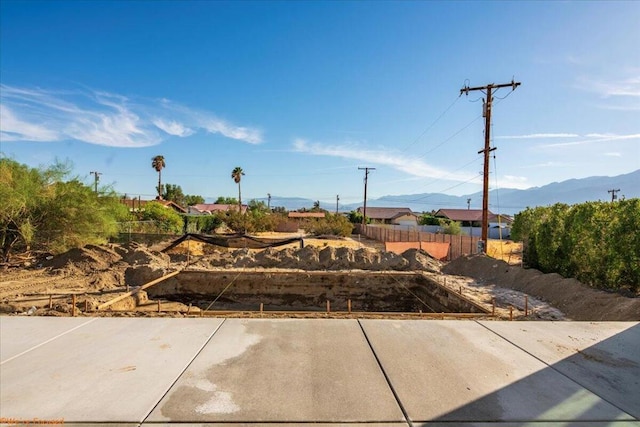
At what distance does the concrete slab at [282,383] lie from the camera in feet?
9.56

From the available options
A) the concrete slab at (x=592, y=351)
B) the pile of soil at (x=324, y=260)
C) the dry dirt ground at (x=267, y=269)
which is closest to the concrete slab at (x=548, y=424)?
the concrete slab at (x=592, y=351)

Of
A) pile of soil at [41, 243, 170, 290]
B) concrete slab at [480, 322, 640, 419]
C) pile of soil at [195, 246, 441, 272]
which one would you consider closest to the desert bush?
pile of soil at [195, 246, 441, 272]

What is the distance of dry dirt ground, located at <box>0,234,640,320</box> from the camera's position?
9422mm

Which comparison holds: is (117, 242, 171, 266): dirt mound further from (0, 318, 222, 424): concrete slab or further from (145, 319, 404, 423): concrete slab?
(145, 319, 404, 423): concrete slab

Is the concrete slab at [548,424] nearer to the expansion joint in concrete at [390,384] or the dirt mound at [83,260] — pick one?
the expansion joint in concrete at [390,384]

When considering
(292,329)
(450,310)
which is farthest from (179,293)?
(292,329)

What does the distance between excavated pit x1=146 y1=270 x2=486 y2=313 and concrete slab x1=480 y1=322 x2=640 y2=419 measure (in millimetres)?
11252

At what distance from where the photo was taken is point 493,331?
5273mm

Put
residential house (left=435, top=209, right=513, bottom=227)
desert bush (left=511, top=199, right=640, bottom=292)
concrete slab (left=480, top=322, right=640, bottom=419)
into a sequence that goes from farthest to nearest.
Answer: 1. residential house (left=435, top=209, right=513, bottom=227)
2. desert bush (left=511, top=199, right=640, bottom=292)
3. concrete slab (left=480, top=322, right=640, bottom=419)

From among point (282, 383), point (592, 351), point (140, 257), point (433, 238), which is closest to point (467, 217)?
point (433, 238)

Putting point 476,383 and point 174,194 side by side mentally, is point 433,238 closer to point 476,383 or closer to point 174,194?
point 476,383

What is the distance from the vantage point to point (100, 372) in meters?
3.64

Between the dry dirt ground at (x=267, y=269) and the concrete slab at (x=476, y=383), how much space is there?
290cm

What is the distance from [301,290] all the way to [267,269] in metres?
2.19
